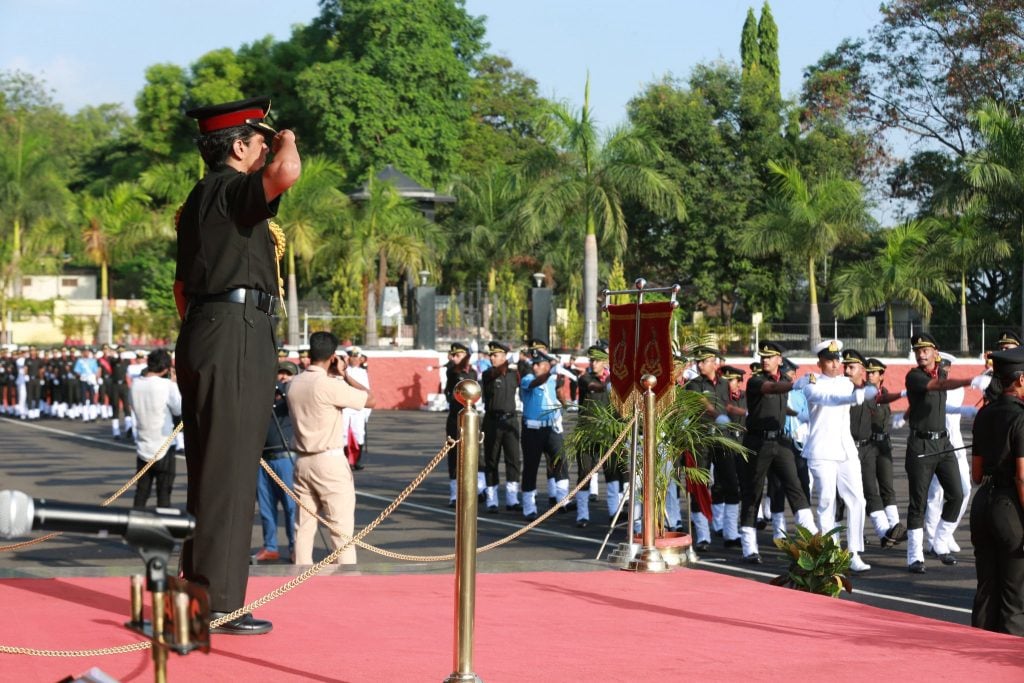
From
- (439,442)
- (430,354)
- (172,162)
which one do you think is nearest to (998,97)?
(430,354)

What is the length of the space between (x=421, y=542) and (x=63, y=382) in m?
25.0

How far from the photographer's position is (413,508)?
16.2 m

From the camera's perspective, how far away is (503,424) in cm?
1634

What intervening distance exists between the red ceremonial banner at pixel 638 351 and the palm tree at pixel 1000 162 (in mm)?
26988

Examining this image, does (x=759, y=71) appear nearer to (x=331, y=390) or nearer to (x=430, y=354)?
(x=430, y=354)

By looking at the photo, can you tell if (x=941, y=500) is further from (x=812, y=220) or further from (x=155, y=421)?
(x=812, y=220)

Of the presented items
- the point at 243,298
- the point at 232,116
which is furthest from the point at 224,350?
the point at 232,116

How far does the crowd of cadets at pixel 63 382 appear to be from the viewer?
1332 inches

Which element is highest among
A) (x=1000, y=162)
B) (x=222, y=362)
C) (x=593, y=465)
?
(x=1000, y=162)

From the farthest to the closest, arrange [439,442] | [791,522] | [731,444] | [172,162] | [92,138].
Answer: [92,138] < [172,162] < [439,442] < [791,522] < [731,444]

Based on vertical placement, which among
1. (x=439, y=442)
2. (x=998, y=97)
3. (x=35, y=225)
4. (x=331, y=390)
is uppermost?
(x=998, y=97)

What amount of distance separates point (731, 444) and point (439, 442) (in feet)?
47.9

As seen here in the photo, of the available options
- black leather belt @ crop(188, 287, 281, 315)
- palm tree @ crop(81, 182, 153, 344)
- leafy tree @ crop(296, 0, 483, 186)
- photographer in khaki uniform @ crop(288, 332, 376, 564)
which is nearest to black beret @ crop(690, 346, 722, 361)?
photographer in khaki uniform @ crop(288, 332, 376, 564)

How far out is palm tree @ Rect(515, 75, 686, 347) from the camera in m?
36.1
